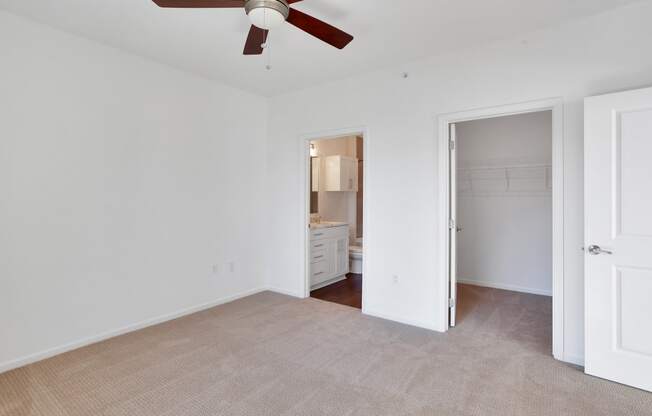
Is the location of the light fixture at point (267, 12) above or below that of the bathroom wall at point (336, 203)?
above

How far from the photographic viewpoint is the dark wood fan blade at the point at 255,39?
6.95 feet

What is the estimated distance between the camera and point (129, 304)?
10.8ft

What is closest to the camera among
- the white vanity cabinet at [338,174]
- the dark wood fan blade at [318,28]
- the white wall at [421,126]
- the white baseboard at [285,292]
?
the dark wood fan blade at [318,28]

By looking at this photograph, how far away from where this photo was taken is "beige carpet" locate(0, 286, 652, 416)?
2105 millimetres

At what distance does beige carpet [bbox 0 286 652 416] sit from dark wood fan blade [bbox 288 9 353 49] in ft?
7.61

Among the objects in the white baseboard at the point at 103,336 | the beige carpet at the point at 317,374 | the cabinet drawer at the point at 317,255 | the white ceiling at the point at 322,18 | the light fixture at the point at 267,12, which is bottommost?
the beige carpet at the point at 317,374

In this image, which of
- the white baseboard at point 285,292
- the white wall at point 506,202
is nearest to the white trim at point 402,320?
the white baseboard at point 285,292

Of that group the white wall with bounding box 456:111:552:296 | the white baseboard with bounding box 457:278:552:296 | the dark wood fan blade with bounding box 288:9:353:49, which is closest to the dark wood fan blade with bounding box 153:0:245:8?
the dark wood fan blade with bounding box 288:9:353:49

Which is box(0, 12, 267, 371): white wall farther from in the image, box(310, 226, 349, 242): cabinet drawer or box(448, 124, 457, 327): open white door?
box(448, 124, 457, 327): open white door

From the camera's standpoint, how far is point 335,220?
6.12 m

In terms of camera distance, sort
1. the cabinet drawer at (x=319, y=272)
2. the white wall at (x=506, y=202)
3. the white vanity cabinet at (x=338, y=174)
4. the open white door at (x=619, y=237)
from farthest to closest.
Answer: the white vanity cabinet at (x=338, y=174) → the cabinet drawer at (x=319, y=272) → the white wall at (x=506, y=202) → the open white door at (x=619, y=237)

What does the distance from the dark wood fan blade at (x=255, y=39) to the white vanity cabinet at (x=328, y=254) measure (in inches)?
107

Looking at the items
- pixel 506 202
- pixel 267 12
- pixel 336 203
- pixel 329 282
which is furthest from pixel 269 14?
pixel 336 203

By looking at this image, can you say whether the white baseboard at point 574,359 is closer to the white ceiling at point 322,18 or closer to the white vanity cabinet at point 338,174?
the white ceiling at point 322,18
